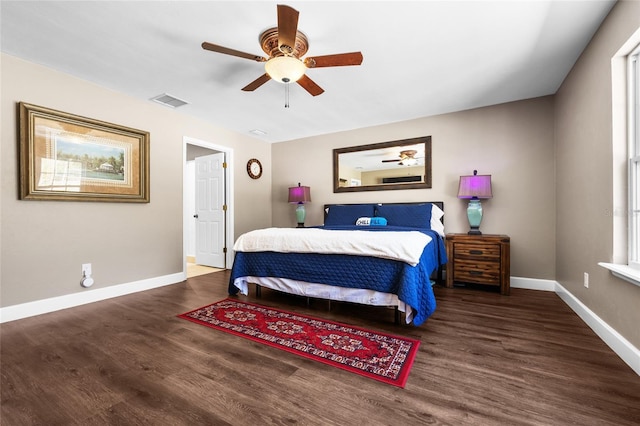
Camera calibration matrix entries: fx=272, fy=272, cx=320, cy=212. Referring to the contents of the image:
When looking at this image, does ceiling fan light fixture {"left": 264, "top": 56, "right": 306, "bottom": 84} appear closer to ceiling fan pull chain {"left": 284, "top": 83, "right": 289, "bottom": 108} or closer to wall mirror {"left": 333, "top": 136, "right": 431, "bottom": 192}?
ceiling fan pull chain {"left": 284, "top": 83, "right": 289, "bottom": 108}

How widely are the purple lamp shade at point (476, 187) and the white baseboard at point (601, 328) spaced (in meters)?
1.29

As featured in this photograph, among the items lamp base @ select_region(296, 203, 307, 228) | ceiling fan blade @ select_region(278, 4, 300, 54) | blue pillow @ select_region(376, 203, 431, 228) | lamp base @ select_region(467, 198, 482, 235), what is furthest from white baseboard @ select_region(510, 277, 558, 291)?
ceiling fan blade @ select_region(278, 4, 300, 54)

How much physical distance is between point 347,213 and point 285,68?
2.66m

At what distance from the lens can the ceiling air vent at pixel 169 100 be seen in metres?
3.39

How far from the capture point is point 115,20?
6.77ft

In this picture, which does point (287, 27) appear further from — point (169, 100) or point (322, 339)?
point (169, 100)

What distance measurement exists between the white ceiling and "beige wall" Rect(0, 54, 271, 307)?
0.24m

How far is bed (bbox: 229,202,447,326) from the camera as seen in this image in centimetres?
217

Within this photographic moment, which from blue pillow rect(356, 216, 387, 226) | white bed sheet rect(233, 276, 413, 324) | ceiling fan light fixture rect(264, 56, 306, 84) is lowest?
white bed sheet rect(233, 276, 413, 324)

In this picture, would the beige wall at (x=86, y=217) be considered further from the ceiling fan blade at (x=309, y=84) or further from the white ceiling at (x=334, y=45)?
the ceiling fan blade at (x=309, y=84)

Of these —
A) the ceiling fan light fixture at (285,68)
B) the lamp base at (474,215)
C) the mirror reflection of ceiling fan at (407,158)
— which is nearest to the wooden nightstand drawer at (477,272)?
the lamp base at (474,215)

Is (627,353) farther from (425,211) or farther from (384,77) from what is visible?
(384,77)

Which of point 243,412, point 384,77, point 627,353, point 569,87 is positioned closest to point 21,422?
point 243,412

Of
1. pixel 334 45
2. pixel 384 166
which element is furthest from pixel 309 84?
pixel 384 166
